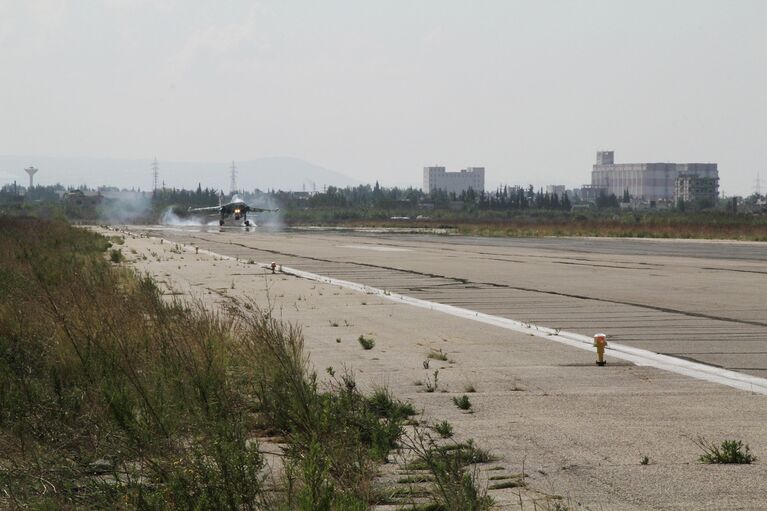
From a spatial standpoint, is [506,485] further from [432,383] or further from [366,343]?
[366,343]

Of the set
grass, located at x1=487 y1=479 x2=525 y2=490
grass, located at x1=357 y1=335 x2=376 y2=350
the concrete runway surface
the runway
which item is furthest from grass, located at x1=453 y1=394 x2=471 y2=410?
grass, located at x1=357 y1=335 x2=376 y2=350

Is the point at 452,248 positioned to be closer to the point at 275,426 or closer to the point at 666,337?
the point at 666,337

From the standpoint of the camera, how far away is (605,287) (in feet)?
88.5

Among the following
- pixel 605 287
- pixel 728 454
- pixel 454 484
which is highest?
pixel 454 484

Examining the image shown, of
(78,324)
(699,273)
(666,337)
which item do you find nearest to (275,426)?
(78,324)

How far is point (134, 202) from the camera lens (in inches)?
6811

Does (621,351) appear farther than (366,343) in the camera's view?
No

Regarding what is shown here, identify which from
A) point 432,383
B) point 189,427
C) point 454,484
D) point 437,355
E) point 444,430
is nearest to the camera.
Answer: point 454,484

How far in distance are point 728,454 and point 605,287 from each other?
754 inches

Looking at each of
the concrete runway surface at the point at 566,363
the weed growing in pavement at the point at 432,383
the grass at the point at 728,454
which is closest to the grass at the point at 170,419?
the concrete runway surface at the point at 566,363

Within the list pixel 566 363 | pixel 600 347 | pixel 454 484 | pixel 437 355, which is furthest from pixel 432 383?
pixel 454 484

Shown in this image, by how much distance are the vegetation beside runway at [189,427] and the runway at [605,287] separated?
582cm

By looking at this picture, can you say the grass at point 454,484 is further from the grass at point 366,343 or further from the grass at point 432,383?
the grass at point 366,343

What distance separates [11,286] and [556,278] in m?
16.5
